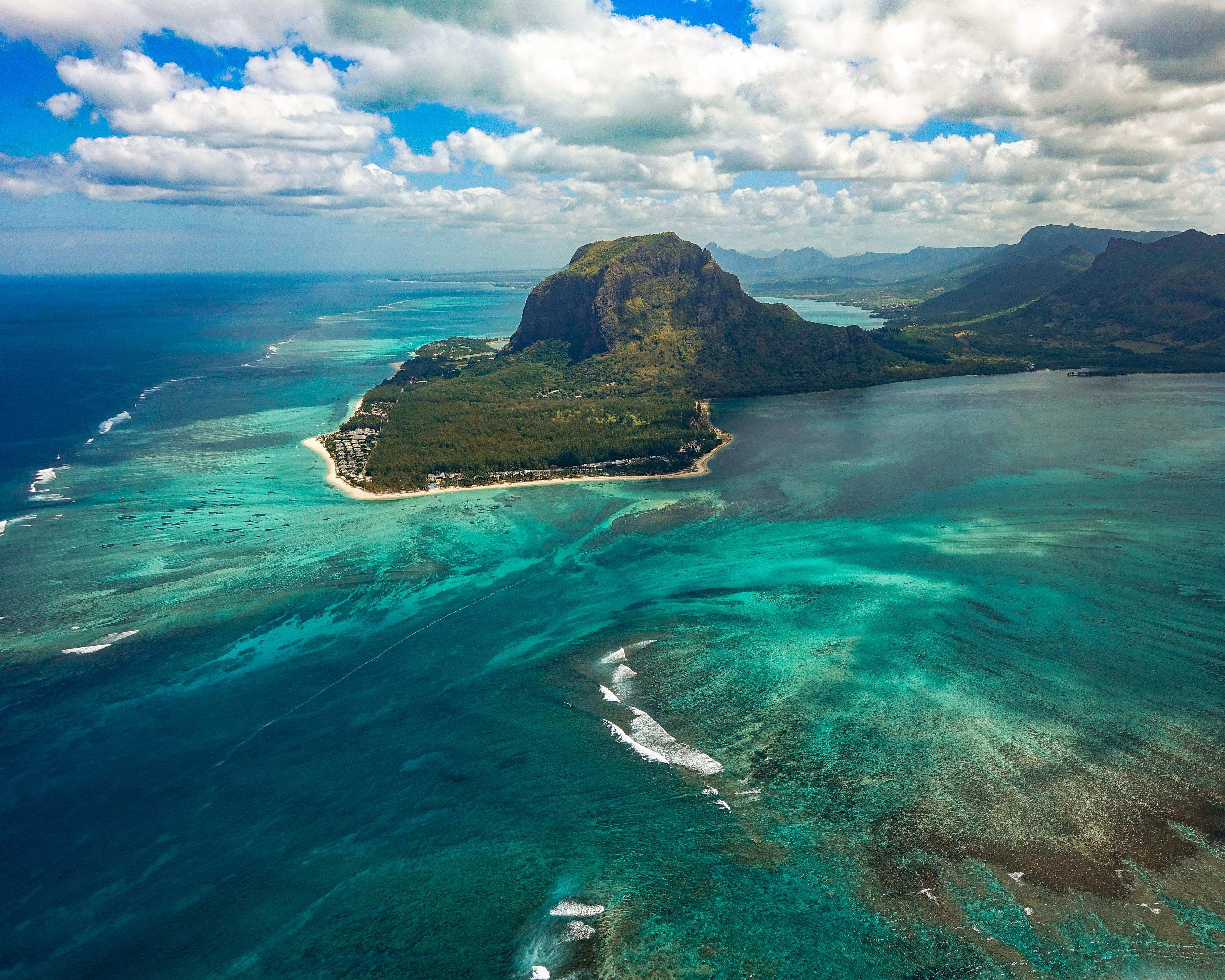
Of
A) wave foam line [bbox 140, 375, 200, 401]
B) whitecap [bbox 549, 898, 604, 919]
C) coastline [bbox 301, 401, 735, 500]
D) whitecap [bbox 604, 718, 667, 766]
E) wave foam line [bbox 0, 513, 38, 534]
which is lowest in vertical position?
coastline [bbox 301, 401, 735, 500]

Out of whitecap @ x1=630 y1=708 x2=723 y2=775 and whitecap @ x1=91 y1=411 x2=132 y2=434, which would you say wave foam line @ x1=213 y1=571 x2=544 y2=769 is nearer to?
whitecap @ x1=630 y1=708 x2=723 y2=775

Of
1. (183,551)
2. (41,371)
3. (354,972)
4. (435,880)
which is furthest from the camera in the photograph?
(41,371)

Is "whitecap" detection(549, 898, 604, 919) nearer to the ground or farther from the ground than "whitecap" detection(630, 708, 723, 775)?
farther from the ground

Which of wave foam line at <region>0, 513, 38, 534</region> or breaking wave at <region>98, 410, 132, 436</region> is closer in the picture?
wave foam line at <region>0, 513, 38, 534</region>

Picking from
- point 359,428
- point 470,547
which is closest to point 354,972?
point 470,547

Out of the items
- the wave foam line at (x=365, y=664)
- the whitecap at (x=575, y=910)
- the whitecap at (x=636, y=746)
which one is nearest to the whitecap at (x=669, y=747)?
the whitecap at (x=636, y=746)

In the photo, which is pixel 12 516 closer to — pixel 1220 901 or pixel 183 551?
pixel 183 551

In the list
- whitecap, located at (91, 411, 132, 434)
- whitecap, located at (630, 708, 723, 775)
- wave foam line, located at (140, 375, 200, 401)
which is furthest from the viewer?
wave foam line, located at (140, 375, 200, 401)

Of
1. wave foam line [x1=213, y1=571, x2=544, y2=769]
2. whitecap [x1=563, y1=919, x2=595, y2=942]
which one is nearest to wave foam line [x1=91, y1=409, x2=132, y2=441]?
wave foam line [x1=213, y1=571, x2=544, y2=769]
